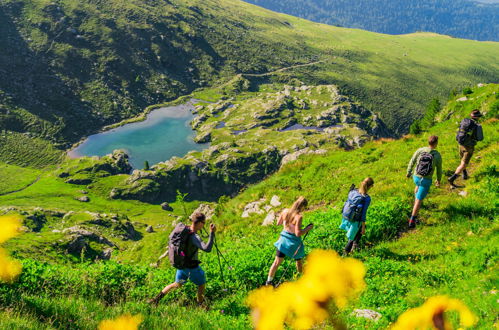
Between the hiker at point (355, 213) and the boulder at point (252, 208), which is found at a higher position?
the hiker at point (355, 213)

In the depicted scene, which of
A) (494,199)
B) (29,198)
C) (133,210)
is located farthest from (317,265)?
(29,198)

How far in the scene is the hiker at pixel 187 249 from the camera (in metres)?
8.49

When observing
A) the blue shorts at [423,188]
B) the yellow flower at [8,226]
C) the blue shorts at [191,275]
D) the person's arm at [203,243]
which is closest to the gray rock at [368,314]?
the person's arm at [203,243]

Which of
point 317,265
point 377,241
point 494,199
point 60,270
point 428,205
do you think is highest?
point 317,265

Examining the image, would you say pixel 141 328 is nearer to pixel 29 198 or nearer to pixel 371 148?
pixel 371 148

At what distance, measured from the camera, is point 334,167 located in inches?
854

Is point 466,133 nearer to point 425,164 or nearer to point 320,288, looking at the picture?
point 425,164

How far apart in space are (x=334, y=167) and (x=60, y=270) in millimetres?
16770

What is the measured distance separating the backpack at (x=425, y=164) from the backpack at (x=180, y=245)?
9121 mm

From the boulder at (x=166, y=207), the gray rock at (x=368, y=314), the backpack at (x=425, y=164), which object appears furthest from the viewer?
the boulder at (x=166, y=207)

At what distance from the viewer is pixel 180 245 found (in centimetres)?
848

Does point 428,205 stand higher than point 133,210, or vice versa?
point 428,205

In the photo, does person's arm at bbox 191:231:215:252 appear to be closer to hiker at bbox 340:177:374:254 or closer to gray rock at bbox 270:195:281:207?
hiker at bbox 340:177:374:254

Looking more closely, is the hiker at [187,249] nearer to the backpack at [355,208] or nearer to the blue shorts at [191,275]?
the blue shorts at [191,275]
